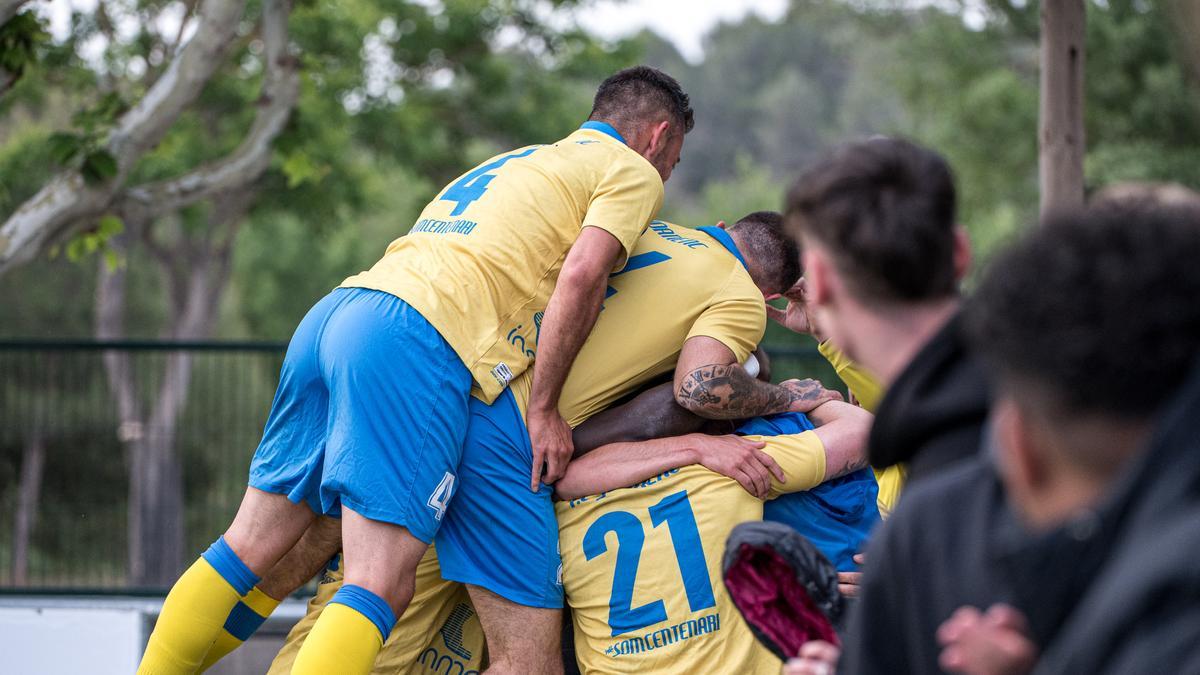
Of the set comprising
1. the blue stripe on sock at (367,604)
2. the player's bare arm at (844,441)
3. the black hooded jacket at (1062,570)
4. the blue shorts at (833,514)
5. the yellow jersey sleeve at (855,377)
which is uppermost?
the black hooded jacket at (1062,570)

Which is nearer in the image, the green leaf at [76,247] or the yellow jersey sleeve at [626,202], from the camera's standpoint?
the yellow jersey sleeve at [626,202]

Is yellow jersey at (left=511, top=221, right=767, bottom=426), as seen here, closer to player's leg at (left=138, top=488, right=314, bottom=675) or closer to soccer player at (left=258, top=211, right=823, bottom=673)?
soccer player at (left=258, top=211, right=823, bottom=673)

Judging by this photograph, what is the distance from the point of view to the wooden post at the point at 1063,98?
17.0 feet

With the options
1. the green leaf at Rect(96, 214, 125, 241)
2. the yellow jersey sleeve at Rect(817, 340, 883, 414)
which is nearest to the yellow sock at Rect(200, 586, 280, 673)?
the yellow jersey sleeve at Rect(817, 340, 883, 414)

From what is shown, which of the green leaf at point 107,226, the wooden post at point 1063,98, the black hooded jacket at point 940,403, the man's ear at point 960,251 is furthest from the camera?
the green leaf at point 107,226

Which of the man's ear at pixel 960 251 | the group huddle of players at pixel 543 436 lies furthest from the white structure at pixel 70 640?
the man's ear at pixel 960 251

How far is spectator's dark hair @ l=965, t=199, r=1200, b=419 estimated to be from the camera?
1.27 m

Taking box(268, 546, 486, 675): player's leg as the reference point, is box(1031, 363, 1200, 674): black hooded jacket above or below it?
above

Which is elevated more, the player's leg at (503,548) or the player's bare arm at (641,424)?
the player's bare arm at (641,424)

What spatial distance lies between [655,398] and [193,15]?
11.9 ft

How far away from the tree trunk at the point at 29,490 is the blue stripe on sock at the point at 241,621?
686cm

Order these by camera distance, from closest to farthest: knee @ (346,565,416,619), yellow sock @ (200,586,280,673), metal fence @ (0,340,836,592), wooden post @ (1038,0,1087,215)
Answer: knee @ (346,565,416,619) < yellow sock @ (200,586,280,673) < wooden post @ (1038,0,1087,215) < metal fence @ (0,340,836,592)

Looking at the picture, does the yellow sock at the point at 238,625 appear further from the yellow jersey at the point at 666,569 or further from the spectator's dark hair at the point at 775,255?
the spectator's dark hair at the point at 775,255

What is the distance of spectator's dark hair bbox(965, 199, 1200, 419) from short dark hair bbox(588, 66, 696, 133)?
104 inches
